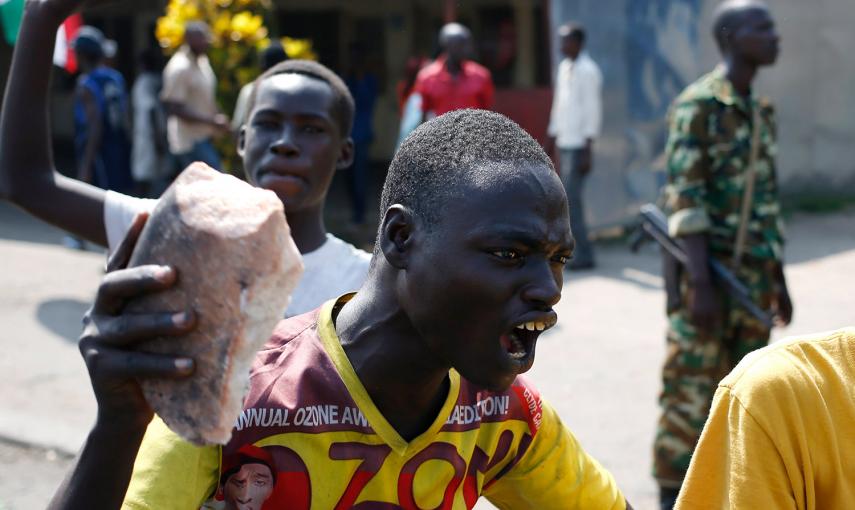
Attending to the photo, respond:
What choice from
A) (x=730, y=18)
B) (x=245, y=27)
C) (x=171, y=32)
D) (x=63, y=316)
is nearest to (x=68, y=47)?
Result: (x=171, y=32)

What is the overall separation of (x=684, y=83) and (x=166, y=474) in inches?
417

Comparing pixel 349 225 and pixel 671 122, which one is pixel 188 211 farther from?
pixel 349 225

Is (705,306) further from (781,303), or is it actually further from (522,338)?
(522,338)

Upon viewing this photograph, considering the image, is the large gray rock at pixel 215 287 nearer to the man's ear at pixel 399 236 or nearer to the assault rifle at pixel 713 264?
the man's ear at pixel 399 236

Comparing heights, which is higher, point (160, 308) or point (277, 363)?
point (160, 308)

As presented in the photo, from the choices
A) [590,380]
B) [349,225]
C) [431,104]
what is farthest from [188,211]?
[349,225]

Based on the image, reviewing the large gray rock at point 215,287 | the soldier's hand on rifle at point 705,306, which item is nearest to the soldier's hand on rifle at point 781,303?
the soldier's hand on rifle at point 705,306

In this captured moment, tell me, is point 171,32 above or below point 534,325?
below

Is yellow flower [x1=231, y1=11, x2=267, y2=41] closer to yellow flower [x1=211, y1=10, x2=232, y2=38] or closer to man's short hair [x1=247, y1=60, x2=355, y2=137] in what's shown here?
yellow flower [x1=211, y1=10, x2=232, y2=38]

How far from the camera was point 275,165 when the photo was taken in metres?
2.96

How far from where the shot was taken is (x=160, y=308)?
137 centimetres

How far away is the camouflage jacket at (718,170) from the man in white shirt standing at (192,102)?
500 cm

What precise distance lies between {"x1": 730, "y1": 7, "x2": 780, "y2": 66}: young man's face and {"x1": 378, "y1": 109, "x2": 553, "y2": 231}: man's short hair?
2838 millimetres

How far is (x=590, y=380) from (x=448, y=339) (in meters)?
4.69
